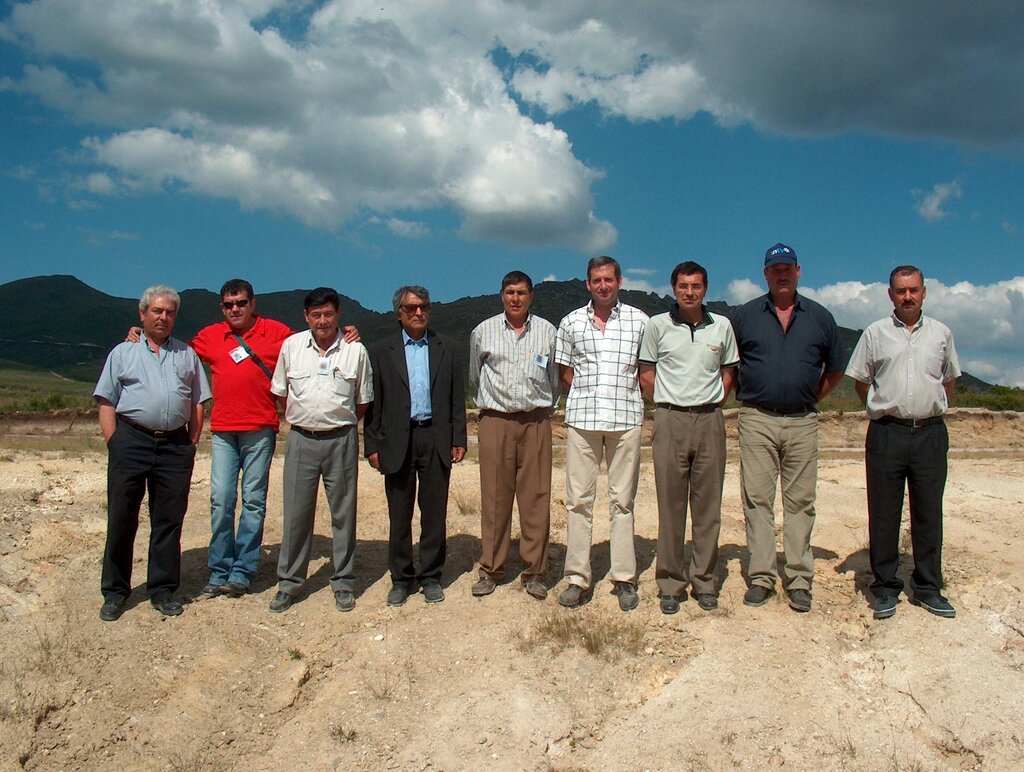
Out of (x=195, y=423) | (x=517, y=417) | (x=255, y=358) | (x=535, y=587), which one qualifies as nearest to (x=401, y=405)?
(x=517, y=417)

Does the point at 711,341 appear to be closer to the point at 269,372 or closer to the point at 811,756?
the point at 811,756

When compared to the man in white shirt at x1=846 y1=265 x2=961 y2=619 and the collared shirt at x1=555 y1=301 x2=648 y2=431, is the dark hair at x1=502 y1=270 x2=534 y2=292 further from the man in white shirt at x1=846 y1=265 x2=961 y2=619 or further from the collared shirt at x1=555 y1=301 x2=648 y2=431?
the man in white shirt at x1=846 y1=265 x2=961 y2=619

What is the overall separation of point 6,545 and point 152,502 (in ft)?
7.65

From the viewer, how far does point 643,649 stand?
190 inches

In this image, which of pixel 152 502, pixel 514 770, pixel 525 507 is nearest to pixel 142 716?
pixel 152 502

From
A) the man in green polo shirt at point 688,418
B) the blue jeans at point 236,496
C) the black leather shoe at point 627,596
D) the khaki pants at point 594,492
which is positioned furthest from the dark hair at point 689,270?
the blue jeans at point 236,496

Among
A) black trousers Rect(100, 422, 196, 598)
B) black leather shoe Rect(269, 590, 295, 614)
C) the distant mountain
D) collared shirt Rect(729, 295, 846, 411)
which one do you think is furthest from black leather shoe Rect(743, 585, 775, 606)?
the distant mountain

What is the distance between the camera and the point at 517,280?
536 centimetres

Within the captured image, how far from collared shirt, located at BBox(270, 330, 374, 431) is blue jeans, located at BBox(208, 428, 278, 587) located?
0.40m

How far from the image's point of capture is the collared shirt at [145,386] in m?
5.24

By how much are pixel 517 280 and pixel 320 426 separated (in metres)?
1.73

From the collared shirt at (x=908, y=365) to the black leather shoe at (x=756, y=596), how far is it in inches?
55.1

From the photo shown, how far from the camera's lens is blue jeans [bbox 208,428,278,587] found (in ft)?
18.3

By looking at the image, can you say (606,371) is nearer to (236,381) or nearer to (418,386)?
(418,386)
